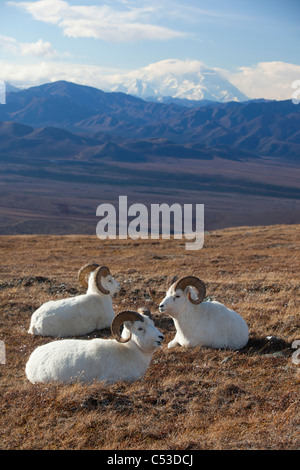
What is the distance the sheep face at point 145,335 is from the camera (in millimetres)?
8945

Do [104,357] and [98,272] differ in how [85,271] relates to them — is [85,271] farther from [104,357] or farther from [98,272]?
[104,357]

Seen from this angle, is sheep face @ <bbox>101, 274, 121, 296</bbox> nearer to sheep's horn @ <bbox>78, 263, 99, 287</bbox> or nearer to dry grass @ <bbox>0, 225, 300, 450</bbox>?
sheep's horn @ <bbox>78, 263, 99, 287</bbox>

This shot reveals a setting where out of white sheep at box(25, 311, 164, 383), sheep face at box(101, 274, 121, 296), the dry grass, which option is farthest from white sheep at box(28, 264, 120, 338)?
white sheep at box(25, 311, 164, 383)

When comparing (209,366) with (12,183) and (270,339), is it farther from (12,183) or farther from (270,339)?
(12,183)

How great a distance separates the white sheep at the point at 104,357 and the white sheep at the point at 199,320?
2207 millimetres

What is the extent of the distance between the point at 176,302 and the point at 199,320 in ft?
2.45

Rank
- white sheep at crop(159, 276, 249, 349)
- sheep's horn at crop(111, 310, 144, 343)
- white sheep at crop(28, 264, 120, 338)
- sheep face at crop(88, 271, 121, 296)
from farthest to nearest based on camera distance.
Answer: sheep face at crop(88, 271, 121, 296) → white sheep at crop(28, 264, 120, 338) → white sheep at crop(159, 276, 249, 349) → sheep's horn at crop(111, 310, 144, 343)

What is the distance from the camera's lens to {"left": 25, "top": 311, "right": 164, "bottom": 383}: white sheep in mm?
8523

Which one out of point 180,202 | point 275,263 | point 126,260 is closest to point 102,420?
point 275,263

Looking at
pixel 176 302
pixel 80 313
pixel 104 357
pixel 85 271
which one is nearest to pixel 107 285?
pixel 85 271

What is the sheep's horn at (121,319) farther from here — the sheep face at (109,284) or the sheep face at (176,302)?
the sheep face at (109,284)

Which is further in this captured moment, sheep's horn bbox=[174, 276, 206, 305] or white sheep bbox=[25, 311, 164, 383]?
sheep's horn bbox=[174, 276, 206, 305]

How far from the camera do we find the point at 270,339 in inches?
458
